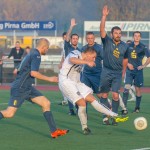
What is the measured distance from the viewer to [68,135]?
14781 mm

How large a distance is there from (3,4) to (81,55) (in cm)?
10051

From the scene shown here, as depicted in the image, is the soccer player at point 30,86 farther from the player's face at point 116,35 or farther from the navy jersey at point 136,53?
the navy jersey at point 136,53

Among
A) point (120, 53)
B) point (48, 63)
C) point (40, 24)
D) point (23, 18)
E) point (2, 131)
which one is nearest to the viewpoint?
point (2, 131)

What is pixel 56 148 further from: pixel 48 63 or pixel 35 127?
pixel 48 63

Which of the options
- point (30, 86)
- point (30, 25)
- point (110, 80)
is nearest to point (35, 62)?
point (30, 86)

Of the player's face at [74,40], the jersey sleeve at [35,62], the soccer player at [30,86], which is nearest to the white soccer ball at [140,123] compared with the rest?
the soccer player at [30,86]

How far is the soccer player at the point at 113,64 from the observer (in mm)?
16641

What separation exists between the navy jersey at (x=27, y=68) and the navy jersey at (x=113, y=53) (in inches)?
113

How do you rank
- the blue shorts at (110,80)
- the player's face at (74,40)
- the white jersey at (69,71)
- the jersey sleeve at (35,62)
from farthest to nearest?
the player's face at (74,40) < the blue shorts at (110,80) < the white jersey at (69,71) < the jersey sleeve at (35,62)

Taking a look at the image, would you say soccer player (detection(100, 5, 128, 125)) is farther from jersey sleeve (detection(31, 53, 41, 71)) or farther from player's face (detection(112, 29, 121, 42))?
jersey sleeve (detection(31, 53, 41, 71))

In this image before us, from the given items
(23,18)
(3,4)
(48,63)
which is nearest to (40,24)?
(48,63)

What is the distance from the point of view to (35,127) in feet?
53.1

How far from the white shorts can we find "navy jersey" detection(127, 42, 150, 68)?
193 inches

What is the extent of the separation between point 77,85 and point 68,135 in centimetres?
103
